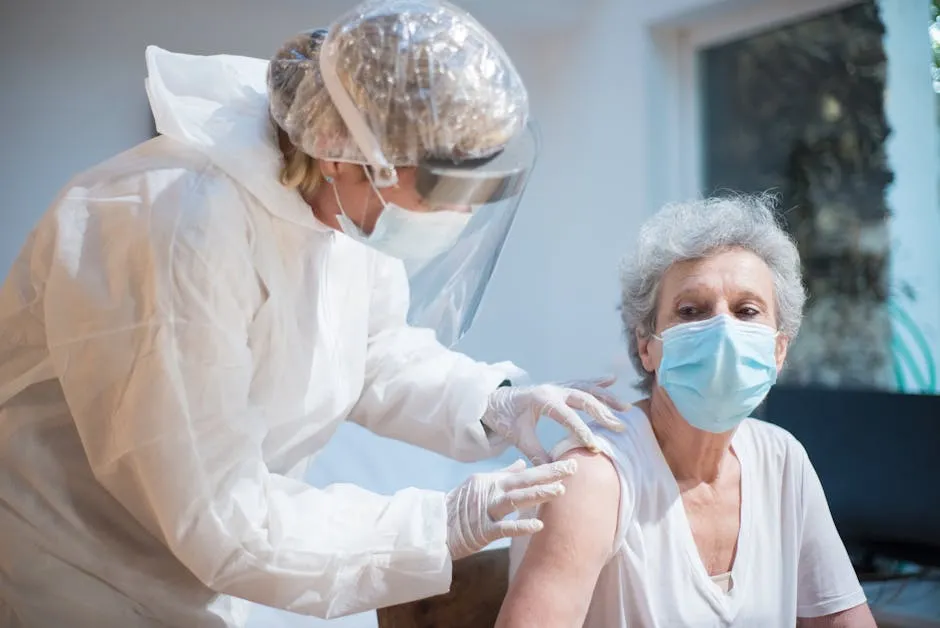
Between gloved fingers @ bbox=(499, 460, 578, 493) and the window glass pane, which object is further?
the window glass pane

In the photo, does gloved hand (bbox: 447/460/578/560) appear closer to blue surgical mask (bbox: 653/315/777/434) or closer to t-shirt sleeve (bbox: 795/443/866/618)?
blue surgical mask (bbox: 653/315/777/434)

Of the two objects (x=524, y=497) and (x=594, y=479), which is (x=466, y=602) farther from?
(x=524, y=497)

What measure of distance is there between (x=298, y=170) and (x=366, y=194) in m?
0.13

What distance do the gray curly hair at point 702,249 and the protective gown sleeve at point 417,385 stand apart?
1.01 ft

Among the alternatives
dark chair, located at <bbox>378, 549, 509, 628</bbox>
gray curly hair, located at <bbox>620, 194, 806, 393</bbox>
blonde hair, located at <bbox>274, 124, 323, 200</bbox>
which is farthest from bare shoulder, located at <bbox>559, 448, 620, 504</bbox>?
blonde hair, located at <bbox>274, 124, 323, 200</bbox>

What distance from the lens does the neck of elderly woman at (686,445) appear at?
1613 mm

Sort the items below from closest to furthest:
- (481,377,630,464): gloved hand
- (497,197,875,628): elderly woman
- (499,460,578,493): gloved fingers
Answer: (499,460,578,493): gloved fingers < (497,197,875,628): elderly woman < (481,377,630,464): gloved hand

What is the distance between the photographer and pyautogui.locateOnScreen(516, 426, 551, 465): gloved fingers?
1.66 metres

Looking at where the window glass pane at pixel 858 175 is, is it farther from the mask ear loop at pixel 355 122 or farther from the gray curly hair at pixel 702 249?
the mask ear loop at pixel 355 122

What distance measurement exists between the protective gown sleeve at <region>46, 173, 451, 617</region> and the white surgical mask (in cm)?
17

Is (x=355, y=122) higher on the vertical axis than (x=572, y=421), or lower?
higher

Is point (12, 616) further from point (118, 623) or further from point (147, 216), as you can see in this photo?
point (147, 216)

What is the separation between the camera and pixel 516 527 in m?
1.26

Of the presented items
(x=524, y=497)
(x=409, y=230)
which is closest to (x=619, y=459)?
(x=524, y=497)
